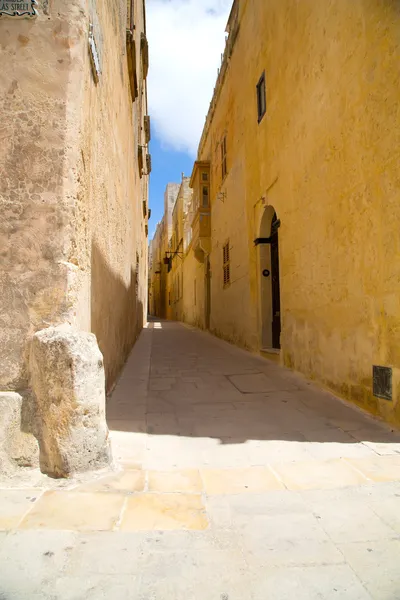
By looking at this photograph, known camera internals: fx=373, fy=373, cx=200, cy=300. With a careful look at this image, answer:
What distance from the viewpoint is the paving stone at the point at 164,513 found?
165 centimetres

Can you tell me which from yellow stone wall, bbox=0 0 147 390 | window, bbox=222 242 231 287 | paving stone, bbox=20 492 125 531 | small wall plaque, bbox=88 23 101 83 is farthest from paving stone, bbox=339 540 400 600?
window, bbox=222 242 231 287

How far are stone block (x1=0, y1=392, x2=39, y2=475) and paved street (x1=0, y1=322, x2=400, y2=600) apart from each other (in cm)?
13

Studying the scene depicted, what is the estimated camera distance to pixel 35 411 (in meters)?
2.15

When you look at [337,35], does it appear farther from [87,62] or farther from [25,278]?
[25,278]

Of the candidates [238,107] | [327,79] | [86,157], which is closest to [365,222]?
[327,79]

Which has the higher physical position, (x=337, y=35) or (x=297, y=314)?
(x=337, y=35)

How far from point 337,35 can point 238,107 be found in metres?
5.42

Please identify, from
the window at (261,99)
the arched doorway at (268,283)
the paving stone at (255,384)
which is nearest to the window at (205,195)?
the window at (261,99)

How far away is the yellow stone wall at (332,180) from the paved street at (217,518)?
44.2 inches

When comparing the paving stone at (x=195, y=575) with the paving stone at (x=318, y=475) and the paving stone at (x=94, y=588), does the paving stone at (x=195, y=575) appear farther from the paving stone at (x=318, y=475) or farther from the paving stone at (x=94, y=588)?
the paving stone at (x=318, y=475)

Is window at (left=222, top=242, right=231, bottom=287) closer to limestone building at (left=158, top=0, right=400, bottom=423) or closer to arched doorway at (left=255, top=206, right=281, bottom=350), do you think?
limestone building at (left=158, top=0, right=400, bottom=423)

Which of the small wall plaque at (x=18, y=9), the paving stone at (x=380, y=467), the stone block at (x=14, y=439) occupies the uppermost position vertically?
the small wall plaque at (x=18, y=9)

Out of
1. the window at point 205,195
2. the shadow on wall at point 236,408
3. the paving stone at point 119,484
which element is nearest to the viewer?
the paving stone at point 119,484

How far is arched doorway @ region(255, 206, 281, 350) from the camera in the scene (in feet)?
24.3
